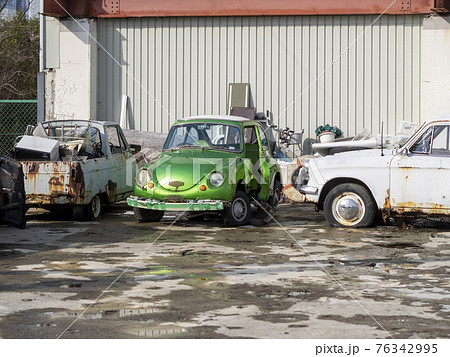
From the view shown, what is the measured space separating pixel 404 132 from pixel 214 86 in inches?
172

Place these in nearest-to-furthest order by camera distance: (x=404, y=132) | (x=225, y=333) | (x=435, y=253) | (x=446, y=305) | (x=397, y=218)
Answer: (x=225, y=333) < (x=446, y=305) < (x=435, y=253) < (x=397, y=218) < (x=404, y=132)

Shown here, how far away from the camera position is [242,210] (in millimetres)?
12750

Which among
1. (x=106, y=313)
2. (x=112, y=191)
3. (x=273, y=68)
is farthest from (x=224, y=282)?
(x=273, y=68)

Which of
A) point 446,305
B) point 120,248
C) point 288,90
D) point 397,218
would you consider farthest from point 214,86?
point 446,305

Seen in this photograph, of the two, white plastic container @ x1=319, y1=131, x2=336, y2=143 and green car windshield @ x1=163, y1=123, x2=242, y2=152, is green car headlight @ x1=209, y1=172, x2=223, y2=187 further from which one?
white plastic container @ x1=319, y1=131, x2=336, y2=143

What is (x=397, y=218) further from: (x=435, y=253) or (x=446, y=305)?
(x=446, y=305)

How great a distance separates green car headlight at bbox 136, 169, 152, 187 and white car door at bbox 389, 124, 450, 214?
3.54 meters

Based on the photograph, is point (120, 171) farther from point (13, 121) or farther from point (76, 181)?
point (13, 121)

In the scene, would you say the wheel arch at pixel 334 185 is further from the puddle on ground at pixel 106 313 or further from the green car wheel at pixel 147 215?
the puddle on ground at pixel 106 313

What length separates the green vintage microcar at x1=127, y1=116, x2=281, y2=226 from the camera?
1238 centimetres

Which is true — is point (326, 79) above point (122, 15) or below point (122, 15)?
below

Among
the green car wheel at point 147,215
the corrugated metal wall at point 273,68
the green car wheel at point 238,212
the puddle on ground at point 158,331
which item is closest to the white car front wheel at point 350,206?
the green car wheel at point 238,212

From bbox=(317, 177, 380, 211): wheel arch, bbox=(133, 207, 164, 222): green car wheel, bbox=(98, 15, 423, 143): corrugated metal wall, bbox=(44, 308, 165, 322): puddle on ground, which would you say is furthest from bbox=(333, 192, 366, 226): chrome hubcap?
bbox=(98, 15, 423, 143): corrugated metal wall

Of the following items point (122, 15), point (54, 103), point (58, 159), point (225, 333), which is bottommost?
point (225, 333)
